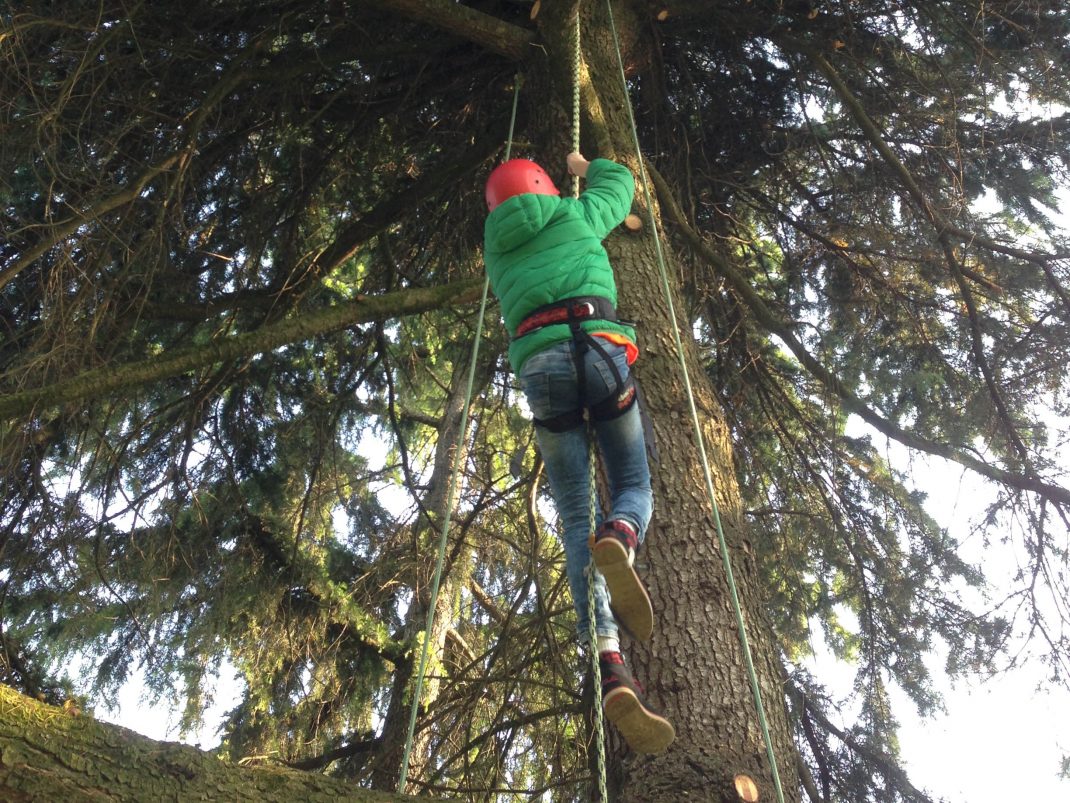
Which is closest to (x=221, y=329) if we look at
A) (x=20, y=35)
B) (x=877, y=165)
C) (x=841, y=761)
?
(x=20, y=35)

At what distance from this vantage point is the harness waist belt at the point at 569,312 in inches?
106

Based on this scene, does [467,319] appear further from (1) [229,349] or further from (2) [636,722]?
(2) [636,722]

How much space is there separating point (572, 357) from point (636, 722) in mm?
1043

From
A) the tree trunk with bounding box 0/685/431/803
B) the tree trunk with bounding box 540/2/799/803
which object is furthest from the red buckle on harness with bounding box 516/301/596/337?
the tree trunk with bounding box 0/685/431/803

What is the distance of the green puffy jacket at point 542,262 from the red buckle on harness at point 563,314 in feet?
0.07

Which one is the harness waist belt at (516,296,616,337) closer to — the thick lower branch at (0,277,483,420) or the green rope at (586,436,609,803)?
the green rope at (586,436,609,803)

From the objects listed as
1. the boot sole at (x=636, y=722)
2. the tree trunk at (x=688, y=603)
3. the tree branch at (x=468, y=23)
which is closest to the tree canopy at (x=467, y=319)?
the tree branch at (x=468, y=23)

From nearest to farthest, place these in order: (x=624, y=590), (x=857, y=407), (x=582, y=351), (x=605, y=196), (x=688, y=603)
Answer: (x=624, y=590) < (x=582, y=351) < (x=688, y=603) < (x=605, y=196) < (x=857, y=407)

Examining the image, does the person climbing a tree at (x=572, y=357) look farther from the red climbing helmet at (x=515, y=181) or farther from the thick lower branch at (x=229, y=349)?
the thick lower branch at (x=229, y=349)

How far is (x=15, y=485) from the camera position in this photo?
429 cm

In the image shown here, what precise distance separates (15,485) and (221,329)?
123 centimetres

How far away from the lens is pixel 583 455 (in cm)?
284

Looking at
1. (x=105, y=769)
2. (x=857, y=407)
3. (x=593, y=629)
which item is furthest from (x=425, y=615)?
(x=105, y=769)

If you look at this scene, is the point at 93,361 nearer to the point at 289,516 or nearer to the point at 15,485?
the point at 15,485
